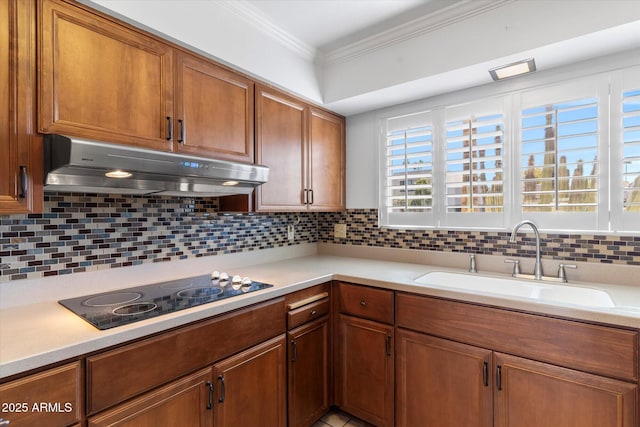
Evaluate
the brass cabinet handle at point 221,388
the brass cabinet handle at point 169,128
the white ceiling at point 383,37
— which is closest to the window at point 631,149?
the white ceiling at point 383,37

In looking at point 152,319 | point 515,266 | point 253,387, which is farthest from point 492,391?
point 152,319

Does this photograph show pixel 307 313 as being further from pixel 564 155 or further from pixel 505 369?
pixel 564 155

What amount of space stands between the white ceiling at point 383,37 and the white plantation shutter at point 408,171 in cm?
20

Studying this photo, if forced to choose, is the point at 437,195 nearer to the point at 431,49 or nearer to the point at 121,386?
the point at 431,49

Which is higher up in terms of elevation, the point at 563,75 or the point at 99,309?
the point at 563,75

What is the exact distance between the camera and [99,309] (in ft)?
4.18

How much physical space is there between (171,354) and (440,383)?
1.29m

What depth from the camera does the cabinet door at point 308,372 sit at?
5.67 feet

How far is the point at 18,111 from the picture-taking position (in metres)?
1.11

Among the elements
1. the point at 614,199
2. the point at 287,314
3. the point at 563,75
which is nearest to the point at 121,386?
the point at 287,314

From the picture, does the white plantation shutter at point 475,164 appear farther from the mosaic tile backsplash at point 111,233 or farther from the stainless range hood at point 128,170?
the mosaic tile backsplash at point 111,233

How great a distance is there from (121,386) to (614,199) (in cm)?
237

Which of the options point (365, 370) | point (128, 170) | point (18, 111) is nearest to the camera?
point (18, 111)

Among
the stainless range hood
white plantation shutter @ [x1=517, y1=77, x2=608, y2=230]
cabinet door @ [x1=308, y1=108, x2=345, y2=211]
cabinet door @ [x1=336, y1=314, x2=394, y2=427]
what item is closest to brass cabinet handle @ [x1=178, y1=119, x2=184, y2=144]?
the stainless range hood
